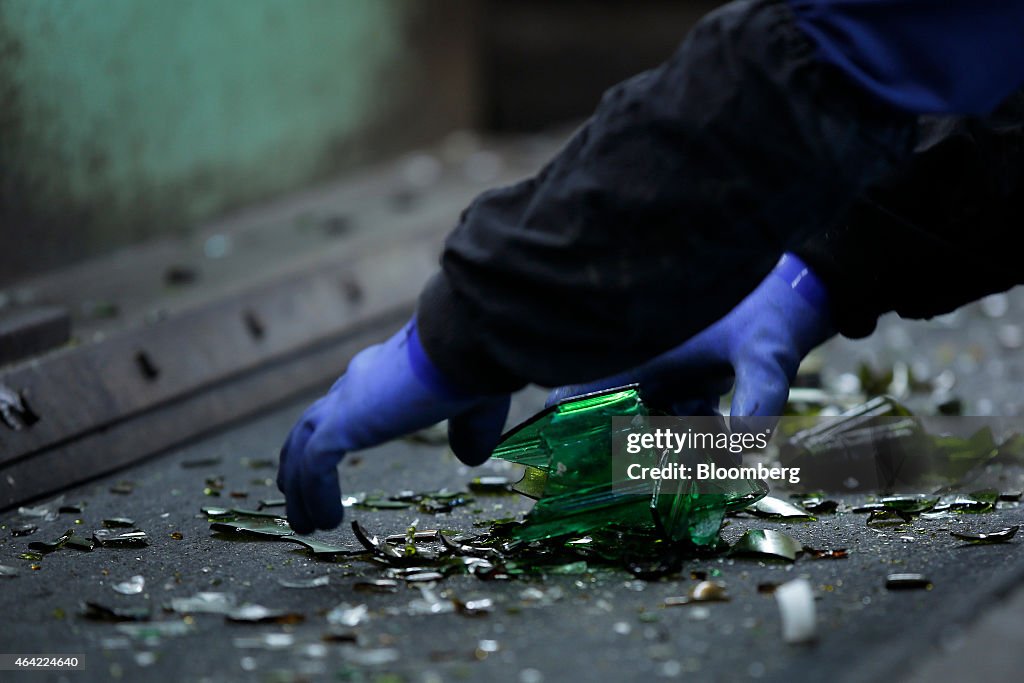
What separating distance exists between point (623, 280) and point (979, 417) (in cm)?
147

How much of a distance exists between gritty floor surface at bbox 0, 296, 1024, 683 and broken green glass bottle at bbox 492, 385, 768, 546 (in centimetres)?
8

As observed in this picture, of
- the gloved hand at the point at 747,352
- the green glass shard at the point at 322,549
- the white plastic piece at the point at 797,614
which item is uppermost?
the gloved hand at the point at 747,352

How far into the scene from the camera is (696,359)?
215 centimetres

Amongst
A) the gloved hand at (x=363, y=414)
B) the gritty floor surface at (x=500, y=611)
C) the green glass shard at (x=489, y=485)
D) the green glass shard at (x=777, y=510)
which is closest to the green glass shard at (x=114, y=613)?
the gritty floor surface at (x=500, y=611)

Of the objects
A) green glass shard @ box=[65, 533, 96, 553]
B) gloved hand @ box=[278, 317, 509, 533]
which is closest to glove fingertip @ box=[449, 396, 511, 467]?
gloved hand @ box=[278, 317, 509, 533]

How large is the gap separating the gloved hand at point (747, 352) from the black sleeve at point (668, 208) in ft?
1.67

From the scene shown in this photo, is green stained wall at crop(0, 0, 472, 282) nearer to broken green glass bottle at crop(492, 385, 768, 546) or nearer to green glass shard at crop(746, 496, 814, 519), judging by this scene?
broken green glass bottle at crop(492, 385, 768, 546)

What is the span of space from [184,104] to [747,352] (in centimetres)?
210

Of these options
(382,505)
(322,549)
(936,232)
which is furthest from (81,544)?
(936,232)

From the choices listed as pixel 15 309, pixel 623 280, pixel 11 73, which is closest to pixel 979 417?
pixel 623 280

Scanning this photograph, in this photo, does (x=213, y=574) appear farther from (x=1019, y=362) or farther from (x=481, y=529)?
(x=1019, y=362)

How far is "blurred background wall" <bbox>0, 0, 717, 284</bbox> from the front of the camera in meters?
3.04

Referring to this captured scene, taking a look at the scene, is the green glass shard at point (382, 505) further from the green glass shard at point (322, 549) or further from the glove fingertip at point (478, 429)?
the glove fingertip at point (478, 429)

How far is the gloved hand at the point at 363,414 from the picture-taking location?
1639 millimetres
